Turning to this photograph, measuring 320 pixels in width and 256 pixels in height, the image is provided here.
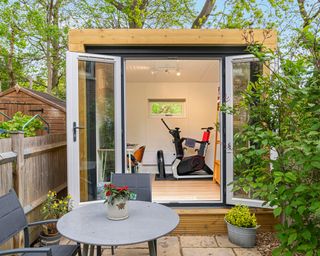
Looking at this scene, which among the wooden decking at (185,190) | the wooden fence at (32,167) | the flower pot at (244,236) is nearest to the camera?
the wooden fence at (32,167)

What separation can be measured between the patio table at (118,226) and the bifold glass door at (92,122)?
1229 mm

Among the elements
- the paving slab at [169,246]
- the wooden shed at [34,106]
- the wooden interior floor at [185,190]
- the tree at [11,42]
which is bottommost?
the paving slab at [169,246]

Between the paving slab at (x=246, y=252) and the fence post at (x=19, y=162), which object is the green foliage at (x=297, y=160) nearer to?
the paving slab at (x=246, y=252)

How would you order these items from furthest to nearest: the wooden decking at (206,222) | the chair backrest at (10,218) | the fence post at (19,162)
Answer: the wooden decking at (206,222) < the fence post at (19,162) < the chair backrest at (10,218)

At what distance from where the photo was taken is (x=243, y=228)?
110 inches

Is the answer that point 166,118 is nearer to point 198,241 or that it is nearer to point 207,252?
point 198,241

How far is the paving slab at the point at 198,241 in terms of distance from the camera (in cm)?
286

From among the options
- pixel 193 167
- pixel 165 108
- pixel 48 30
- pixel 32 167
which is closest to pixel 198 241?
pixel 32 167

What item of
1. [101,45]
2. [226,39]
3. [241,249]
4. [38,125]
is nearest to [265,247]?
[241,249]

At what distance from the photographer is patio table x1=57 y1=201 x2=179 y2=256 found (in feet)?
4.75

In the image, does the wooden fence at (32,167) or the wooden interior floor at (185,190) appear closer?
the wooden fence at (32,167)

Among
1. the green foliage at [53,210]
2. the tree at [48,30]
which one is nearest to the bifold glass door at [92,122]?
the green foliage at [53,210]

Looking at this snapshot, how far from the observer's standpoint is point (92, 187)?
331 cm

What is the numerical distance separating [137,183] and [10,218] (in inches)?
45.3
